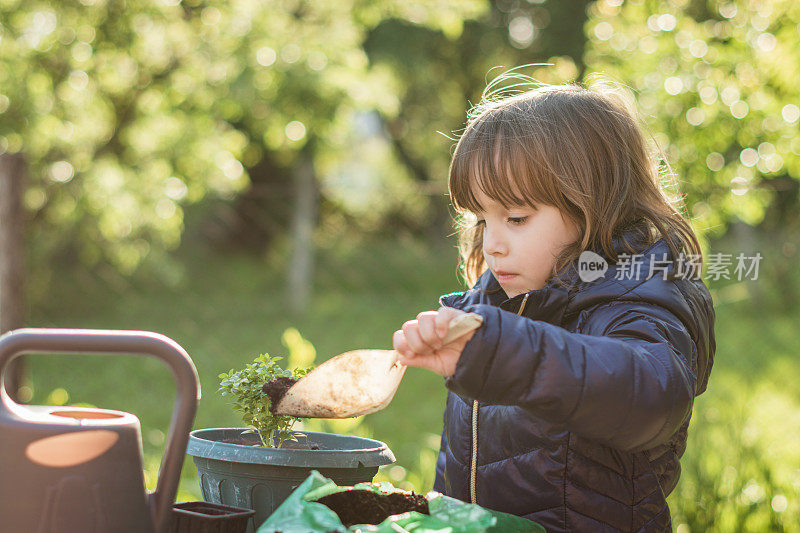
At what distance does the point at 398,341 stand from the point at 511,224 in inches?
21.2

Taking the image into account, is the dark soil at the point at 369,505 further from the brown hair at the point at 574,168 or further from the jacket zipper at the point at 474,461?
the brown hair at the point at 574,168

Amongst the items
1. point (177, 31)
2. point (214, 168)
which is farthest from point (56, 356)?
point (177, 31)

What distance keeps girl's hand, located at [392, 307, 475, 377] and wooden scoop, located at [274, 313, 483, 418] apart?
8cm

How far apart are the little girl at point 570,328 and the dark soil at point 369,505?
175mm

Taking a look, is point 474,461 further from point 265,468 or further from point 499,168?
point 499,168

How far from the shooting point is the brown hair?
1.58m

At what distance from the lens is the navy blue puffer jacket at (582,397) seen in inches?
43.8

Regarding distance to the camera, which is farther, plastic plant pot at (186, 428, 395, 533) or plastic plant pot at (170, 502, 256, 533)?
plastic plant pot at (186, 428, 395, 533)

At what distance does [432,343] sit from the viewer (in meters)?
1.12

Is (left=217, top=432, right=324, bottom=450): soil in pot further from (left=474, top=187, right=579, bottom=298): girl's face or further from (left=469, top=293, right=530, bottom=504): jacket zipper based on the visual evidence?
(left=474, top=187, right=579, bottom=298): girl's face

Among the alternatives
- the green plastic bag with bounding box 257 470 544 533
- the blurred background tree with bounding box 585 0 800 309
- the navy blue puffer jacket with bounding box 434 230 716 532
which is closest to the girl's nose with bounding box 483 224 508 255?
the navy blue puffer jacket with bounding box 434 230 716 532

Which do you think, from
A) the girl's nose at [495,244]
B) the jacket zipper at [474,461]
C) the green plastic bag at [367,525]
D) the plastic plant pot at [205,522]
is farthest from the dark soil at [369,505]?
the girl's nose at [495,244]

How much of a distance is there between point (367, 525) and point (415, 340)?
263 mm

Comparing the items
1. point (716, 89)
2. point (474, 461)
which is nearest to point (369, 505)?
point (474, 461)
